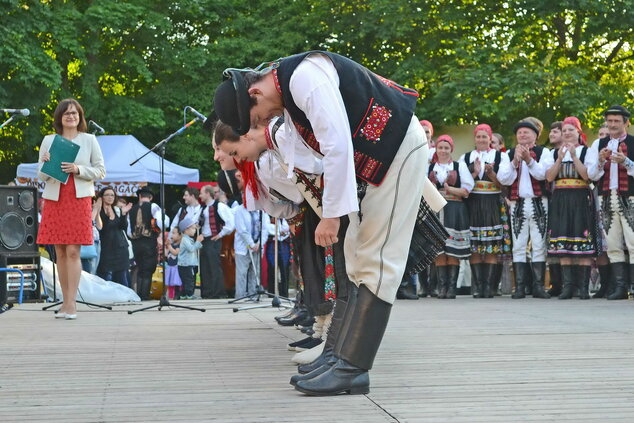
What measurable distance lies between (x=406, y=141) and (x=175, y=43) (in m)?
20.1

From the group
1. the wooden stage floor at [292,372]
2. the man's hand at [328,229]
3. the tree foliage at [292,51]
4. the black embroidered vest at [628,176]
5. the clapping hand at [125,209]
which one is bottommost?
the wooden stage floor at [292,372]

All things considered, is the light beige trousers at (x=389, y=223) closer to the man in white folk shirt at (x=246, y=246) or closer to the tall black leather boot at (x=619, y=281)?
the tall black leather boot at (x=619, y=281)

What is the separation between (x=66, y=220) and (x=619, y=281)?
5.19 m

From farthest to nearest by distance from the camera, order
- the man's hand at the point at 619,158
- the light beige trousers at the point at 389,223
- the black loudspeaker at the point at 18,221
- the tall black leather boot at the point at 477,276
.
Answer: the black loudspeaker at the point at 18,221
the tall black leather boot at the point at 477,276
the man's hand at the point at 619,158
the light beige trousers at the point at 389,223

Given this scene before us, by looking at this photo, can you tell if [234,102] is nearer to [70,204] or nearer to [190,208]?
[70,204]

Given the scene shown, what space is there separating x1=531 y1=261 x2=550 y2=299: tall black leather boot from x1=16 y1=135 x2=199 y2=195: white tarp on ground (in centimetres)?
836

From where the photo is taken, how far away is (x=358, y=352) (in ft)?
11.8

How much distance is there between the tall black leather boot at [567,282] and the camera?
9.66 meters

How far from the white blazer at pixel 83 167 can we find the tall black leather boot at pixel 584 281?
15.8 feet

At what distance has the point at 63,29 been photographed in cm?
2053

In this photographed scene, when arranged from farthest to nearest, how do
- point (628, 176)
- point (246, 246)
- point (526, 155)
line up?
point (246, 246) → point (526, 155) → point (628, 176)

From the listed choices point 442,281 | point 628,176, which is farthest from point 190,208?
point 628,176

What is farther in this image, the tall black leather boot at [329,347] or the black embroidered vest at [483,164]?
the black embroidered vest at [483,164]

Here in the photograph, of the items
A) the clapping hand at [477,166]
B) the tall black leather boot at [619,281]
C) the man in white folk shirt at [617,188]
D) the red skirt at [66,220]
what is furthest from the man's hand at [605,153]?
the red skirt at [66,220]
